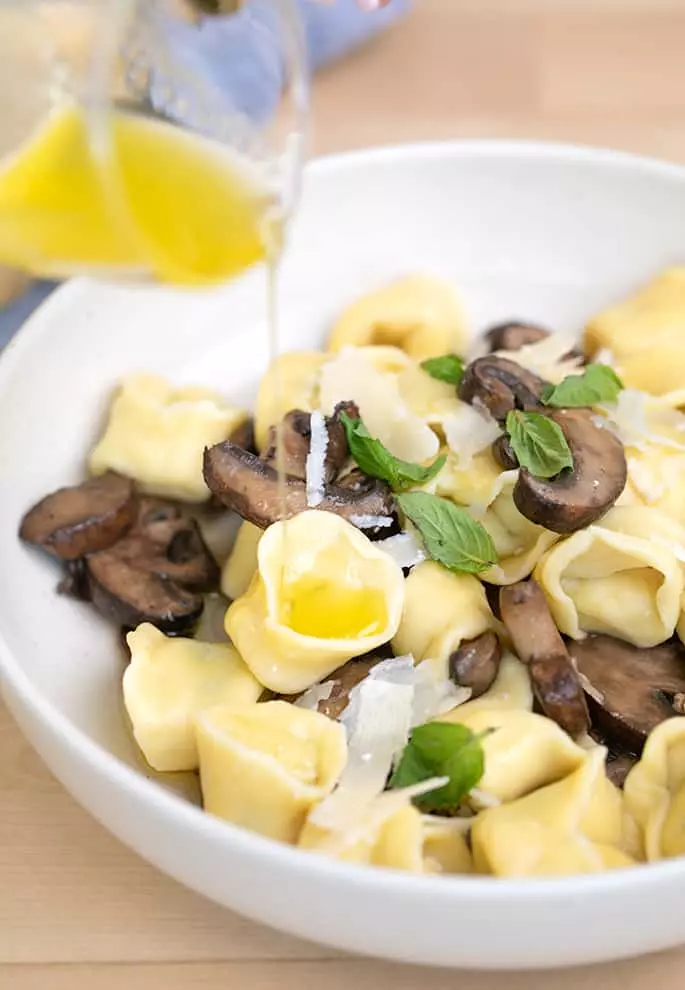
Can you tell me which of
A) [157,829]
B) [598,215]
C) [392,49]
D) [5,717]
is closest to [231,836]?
[157,829]

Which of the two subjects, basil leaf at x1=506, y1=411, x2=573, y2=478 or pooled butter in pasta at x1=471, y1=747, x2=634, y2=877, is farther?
basil leaf at x1=506, y1=411, x2=573, y2=478

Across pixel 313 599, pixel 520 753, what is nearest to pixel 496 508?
pixel 313 599

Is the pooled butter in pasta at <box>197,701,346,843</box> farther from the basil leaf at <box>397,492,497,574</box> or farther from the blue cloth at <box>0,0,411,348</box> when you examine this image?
the blue cloth at <box>0,0,411,348</box>

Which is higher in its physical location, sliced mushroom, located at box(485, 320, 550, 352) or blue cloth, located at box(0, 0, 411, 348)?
blue cloth, located at box(0, 0, 411, 348)

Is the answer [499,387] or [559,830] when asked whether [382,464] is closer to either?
[499,387]

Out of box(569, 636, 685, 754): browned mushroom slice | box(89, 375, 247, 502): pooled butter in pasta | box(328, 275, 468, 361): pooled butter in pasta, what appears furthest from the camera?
box(328, 275, 468, 361): pooled butter in pasta

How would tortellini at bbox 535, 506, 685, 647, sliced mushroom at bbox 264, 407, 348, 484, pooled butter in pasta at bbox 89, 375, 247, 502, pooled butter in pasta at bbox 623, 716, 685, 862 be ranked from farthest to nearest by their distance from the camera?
pooled butter in pasta at bbox 89, 375, 247, 502, sliced mushroom at bbox 264, 407, 348, 484, tortellini at bbox 535, 506, 685, 647, pooled butter in pasta at bbox 623, 716, 685, 862

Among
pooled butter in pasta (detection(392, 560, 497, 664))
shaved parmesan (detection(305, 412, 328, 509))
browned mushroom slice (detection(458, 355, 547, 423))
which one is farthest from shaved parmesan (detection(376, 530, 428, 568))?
browned mushroom slice (detection(458, 355, 547, 423))

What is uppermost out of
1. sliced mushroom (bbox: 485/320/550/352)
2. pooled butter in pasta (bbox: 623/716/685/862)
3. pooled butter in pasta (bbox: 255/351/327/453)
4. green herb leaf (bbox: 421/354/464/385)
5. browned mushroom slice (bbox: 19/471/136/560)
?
green herb leaf (bbox: 421/354/464/385)
